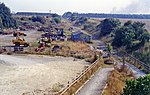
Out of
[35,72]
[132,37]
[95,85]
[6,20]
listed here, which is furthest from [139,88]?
[6,20]

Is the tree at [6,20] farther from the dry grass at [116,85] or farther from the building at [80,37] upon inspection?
the dry grass at [116,85]

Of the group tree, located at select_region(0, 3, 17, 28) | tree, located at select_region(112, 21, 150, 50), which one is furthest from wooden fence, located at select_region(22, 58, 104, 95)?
tree, located at select_region(0, 3, 17, 28)

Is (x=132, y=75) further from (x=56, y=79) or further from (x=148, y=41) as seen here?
(x=148, y=41)

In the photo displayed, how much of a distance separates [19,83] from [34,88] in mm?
2113

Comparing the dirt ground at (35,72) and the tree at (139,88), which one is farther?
the dirt ground at (35,72)

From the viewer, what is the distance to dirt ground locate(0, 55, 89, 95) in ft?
88.1

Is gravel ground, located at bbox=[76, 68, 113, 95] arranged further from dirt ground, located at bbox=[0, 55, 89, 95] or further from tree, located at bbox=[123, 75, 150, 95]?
tree, located at bbox=[123, 75, 150, 95]

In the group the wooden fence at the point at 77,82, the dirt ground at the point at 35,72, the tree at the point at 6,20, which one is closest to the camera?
the wooden fence at the point at 77,82

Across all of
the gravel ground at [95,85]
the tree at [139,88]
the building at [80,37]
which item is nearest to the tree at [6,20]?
the building at [80,37]

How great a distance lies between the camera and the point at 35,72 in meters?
33.3

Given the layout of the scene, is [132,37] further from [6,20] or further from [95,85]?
[6,20]

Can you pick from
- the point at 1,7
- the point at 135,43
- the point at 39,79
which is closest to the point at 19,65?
the point at 39,79

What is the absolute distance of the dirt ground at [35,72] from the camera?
1057 inches

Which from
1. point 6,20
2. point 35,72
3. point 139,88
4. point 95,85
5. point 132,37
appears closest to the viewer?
point 139,88
